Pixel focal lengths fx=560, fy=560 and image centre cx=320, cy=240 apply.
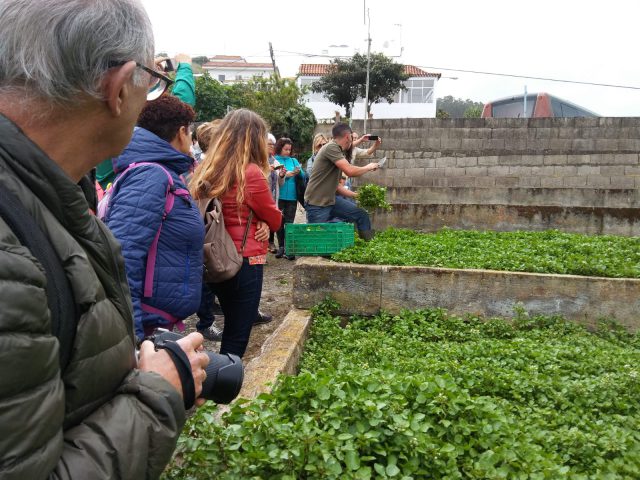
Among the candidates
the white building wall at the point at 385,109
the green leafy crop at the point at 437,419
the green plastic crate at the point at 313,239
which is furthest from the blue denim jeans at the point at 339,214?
the white building wall at the point at 385,109

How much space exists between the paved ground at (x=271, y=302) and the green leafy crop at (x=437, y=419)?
2.74ft

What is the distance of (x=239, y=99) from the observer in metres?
35.0

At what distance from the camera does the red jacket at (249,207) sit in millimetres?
3818

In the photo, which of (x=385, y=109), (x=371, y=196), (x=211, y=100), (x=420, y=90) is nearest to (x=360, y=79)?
(x=211, y=100)

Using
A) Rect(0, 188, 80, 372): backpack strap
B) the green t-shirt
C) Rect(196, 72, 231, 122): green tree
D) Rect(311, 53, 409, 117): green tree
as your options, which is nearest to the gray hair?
Rect(0, 188, 80, 372): backpack strap

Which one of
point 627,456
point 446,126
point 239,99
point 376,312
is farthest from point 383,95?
point 627,456

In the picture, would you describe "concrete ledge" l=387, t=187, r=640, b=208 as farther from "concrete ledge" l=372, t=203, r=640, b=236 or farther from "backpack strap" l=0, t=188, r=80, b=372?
"backpack strap" l=0, t=188, r=80, b=372

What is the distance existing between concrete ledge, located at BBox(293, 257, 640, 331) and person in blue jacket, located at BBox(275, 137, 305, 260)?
3.32m

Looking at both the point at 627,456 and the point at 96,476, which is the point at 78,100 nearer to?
the point at 96,476

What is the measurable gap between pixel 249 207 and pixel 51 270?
2.83 m

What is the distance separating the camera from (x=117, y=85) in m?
1.26

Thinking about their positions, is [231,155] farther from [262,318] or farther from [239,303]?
[262,318]

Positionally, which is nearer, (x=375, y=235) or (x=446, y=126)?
(x=375, y=235)

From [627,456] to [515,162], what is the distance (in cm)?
1055
